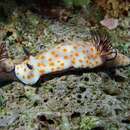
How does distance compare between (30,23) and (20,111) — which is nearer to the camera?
(20,111)

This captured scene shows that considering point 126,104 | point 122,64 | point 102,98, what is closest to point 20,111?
point 102,98

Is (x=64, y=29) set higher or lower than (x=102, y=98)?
higher

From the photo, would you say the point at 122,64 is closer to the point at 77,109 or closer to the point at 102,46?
the point at 102,46

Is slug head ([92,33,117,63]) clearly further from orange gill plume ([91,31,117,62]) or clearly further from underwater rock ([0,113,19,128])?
underwater rock ([0,113,19,128])

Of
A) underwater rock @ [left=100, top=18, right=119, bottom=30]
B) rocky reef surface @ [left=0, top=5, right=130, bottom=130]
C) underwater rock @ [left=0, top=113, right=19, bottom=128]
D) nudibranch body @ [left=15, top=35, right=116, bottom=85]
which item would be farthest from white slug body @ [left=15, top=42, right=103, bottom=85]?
underwater rock @ [left=100, top=18, right=119, bottom=30]

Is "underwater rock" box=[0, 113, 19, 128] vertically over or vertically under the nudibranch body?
under

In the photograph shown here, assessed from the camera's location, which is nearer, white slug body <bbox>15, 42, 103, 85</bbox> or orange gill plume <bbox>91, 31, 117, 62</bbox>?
white slug body <bbox>15, 42, 103, 85</bbox>

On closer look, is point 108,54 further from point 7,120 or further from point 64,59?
point 7,120
